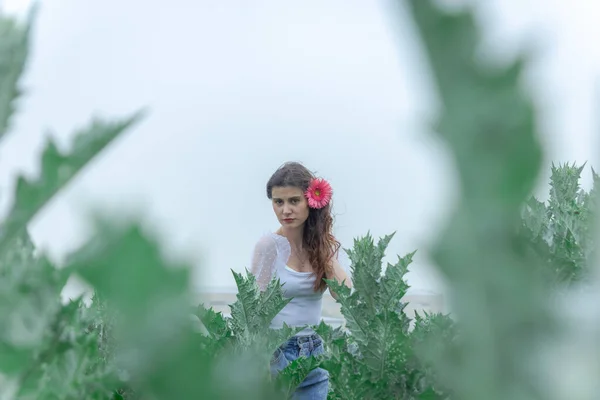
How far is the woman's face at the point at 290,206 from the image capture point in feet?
12.1

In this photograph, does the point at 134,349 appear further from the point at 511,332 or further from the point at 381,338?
the point at 381,338

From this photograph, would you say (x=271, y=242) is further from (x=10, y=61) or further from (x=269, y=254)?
(x=10, y=61)

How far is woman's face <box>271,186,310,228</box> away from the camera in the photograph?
3.68 meters

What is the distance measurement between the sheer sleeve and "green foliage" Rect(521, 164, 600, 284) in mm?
1913

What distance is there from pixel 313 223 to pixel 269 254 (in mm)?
378

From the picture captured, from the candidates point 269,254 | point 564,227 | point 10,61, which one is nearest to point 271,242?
point 269,254

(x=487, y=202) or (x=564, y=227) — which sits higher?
(x=564, y=227)

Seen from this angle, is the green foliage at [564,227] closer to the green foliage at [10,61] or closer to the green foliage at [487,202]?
the green foliage at [487,202]

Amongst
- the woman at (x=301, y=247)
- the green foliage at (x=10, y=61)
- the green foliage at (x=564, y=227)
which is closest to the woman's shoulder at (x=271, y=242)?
the woman at (x=301, y=247)

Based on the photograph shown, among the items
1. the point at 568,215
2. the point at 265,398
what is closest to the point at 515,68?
the point at 265,398

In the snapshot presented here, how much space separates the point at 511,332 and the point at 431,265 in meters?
0.03

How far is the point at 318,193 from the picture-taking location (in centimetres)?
377

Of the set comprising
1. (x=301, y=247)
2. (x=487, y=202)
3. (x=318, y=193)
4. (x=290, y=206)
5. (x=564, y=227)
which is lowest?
(x=487, y=202)

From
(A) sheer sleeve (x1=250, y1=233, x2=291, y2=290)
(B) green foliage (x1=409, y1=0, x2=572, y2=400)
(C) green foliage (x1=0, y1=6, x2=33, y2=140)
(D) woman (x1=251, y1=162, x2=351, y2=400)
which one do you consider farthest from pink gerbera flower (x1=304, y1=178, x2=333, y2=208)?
(B) green foliage (x1=409, y1=0, x2=572, y2=400)
